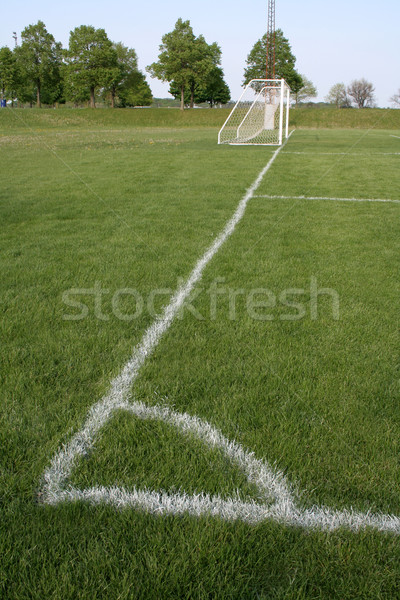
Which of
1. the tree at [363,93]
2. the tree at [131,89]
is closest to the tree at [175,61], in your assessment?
the tree at [131,89]

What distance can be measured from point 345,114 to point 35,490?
4875 centimetres

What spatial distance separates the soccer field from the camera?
4.96 feet

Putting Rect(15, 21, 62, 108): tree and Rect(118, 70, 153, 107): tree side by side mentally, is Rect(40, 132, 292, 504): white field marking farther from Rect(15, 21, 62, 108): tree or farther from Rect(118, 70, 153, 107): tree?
Rect(118, 70, 153, 107): tree

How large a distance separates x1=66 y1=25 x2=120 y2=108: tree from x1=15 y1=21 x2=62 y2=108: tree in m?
4.58

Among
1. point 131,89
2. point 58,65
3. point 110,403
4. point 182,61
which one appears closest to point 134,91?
point 131,89

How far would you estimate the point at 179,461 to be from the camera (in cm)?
195

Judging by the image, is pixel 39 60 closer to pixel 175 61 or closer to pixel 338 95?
pixel 175 61

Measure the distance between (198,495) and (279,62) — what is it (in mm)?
73300

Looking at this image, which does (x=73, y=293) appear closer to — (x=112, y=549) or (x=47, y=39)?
(x=112, y=549)

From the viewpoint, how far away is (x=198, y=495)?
1.78m

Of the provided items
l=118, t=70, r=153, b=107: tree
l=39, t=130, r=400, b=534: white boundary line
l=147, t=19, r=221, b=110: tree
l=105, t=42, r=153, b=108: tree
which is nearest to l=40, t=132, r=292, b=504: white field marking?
l=39, t=130, r=400, b=534: white boundary line

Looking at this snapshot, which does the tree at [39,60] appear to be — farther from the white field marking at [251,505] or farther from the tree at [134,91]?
the white field marking at [251,505]

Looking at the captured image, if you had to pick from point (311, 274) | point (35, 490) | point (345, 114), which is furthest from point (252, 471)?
point (345, 114)

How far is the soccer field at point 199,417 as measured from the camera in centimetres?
151
